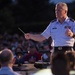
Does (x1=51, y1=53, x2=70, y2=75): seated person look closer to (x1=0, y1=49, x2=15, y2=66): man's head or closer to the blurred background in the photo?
(x1=0, y1=49, x2=15, y2=66): man's head

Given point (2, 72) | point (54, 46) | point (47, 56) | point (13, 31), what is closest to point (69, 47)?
point (54, 46)

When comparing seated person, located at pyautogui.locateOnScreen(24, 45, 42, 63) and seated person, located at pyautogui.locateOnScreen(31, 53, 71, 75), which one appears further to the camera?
seated person, located at pyautogui.locateOnScreen(24, 45, 42, 63)

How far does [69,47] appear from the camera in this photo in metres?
6.36

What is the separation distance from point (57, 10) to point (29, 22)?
30093mm

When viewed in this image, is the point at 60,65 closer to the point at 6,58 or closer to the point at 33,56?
the point at 6,58

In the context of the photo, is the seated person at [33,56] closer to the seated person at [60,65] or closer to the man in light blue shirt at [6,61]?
the man in light blue shirt at [6,61]

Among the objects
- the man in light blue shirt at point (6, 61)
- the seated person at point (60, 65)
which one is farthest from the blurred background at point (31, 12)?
the seated person at point (60, 65)

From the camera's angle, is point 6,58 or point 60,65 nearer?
point 60,65

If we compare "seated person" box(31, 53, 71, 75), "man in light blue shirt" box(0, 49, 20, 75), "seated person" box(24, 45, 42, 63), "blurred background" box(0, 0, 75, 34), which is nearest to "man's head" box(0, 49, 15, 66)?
"man in light blue shirt" box(0, 49, 20, 75)

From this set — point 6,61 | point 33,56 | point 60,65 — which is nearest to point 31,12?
point 33,56

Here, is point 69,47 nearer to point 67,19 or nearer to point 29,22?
point 67,19

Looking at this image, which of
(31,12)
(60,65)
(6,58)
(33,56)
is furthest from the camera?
(31,12)

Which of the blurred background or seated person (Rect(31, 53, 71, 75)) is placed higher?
the blurred background

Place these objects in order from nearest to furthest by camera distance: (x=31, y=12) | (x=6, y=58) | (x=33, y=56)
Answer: (x=6, y=58), (x=33, y=56), (x=31, y=12)
